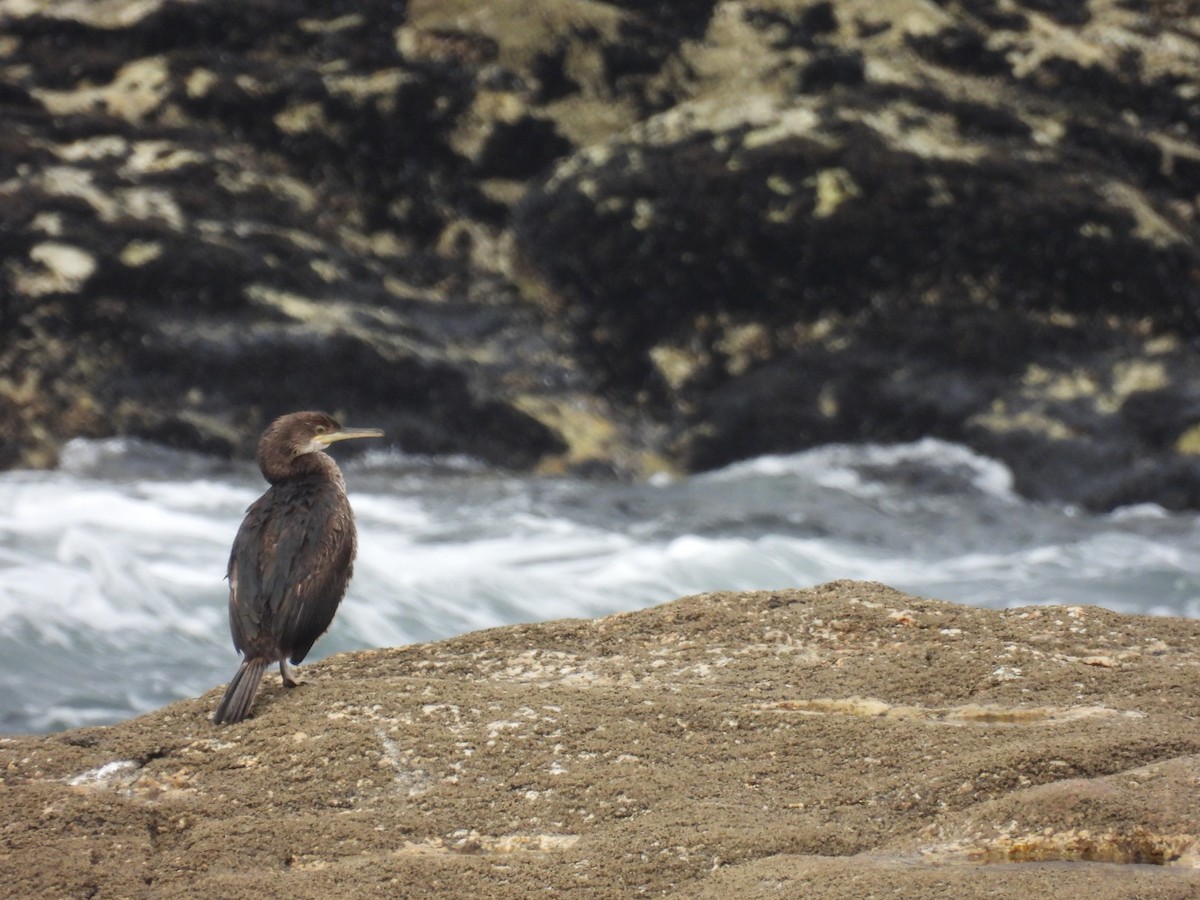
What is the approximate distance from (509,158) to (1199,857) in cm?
1015

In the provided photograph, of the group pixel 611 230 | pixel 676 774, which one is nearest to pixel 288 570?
pixel 676 774

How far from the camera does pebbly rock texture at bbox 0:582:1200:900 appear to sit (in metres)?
3.36

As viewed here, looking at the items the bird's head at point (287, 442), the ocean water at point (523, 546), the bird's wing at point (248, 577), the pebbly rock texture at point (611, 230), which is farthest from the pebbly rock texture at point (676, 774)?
the pebbly rock texture at point (611, 230)

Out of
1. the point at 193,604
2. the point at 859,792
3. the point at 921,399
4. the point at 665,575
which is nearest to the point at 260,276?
the point at 193,604

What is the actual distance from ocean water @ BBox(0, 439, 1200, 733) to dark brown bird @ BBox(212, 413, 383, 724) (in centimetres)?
374

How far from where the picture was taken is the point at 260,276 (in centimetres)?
1179

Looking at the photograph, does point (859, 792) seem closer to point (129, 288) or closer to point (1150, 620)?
point (1150, 620)

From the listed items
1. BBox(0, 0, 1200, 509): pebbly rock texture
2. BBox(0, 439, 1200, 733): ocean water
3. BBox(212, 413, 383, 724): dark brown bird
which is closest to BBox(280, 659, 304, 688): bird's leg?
BBox(212, 413, 383, 724): dark brown bird

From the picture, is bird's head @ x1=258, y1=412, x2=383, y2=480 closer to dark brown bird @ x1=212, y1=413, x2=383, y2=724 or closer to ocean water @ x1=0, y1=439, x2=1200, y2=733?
dark brown bird @ x1=212, y1=413, x2=383, y2=724

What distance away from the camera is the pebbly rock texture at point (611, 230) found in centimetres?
1137

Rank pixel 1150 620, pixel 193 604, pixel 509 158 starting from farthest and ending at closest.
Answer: pixel 509 158 → pixel 193 604 → pixel 1150 620

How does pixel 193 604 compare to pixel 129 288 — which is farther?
pixel 129 288

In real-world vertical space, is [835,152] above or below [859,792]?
above

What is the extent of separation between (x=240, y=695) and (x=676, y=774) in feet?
4.76
